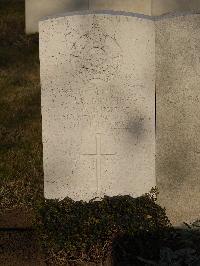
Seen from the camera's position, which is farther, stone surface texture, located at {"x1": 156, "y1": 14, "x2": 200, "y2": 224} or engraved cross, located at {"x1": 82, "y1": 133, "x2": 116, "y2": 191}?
engraved cross, located at {"x1": 82, "y1": 133, "x2": 116, "y2": 191}

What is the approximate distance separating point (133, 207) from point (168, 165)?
0.45 meters

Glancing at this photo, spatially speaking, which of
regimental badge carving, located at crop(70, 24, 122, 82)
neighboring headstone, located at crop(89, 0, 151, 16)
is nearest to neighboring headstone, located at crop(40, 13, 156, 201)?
regimental badge carving, located at crop(70, 24, 122, 82)

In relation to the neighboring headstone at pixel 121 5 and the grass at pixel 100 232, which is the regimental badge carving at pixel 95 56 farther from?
the neighboring headstone at pixel 121 5

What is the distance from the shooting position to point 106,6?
38.1 feet

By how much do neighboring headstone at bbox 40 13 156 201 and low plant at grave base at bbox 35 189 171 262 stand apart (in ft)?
0.66

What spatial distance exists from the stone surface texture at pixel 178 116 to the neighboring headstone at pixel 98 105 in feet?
0.23

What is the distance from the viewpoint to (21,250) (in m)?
4.20

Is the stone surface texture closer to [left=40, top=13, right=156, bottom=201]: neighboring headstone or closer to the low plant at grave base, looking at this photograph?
[left=40, top=13, right=156, bottom=201]: neighboring headstone

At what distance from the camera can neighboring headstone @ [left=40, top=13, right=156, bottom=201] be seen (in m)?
4.05

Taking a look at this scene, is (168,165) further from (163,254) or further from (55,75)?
(55,75)

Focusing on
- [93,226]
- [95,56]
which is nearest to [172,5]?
[95,56]

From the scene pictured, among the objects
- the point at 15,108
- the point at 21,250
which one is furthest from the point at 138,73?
the point at 15,108

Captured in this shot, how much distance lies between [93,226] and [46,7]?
28.6 ft

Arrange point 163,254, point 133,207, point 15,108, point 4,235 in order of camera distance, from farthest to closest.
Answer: point 15,108 < point 4,235 < point 133,207 < point 163,254
